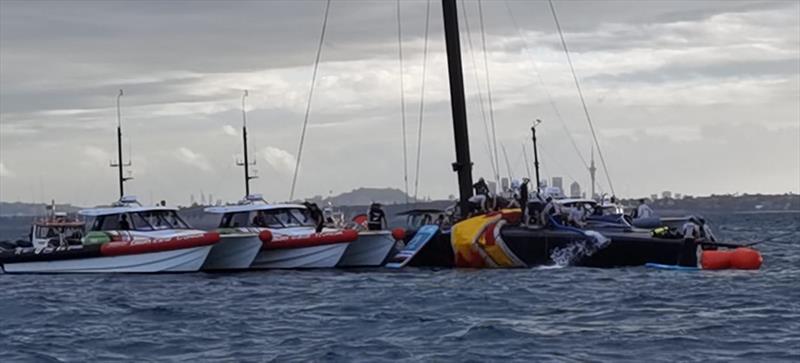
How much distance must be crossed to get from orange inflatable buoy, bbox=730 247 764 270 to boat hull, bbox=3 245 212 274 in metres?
15.1

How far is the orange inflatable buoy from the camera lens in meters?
39.2

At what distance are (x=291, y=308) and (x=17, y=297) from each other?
960 centimetres

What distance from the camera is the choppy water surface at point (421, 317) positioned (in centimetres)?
2320

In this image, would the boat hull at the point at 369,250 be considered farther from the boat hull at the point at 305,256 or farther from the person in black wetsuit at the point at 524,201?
the person in black wetsuit at the point at 524,201

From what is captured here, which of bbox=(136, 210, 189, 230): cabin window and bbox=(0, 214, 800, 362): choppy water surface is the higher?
bbox=(136, 210, 189, 230): cabin window

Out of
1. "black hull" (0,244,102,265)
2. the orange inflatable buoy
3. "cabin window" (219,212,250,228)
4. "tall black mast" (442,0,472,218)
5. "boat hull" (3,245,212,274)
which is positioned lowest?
the orange inflatable buoy

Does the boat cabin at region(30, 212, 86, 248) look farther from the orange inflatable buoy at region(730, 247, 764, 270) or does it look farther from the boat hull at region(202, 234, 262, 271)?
the orange inflatable buoy at region(730, 247, 764, 270)

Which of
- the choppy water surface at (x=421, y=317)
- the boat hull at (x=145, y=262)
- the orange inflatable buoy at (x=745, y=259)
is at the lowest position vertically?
the choppy water surface at (x=421, y=317)

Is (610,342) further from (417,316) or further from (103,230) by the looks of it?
(103,230)

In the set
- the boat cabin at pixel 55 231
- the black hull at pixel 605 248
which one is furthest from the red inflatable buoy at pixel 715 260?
the boat cabin at pixel 55 231

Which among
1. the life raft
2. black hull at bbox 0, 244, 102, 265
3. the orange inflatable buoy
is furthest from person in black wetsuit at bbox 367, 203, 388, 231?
the orange inflatable buoy

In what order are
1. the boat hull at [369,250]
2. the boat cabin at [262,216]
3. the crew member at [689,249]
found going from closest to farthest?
the crew member at [689,249]
the boat hull at [369,250]
the boat cabin at [262,216]

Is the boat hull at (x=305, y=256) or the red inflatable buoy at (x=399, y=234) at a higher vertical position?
the red inflatable buoy at (x=399, y=234)

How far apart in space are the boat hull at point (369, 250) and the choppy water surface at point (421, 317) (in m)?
4.86
